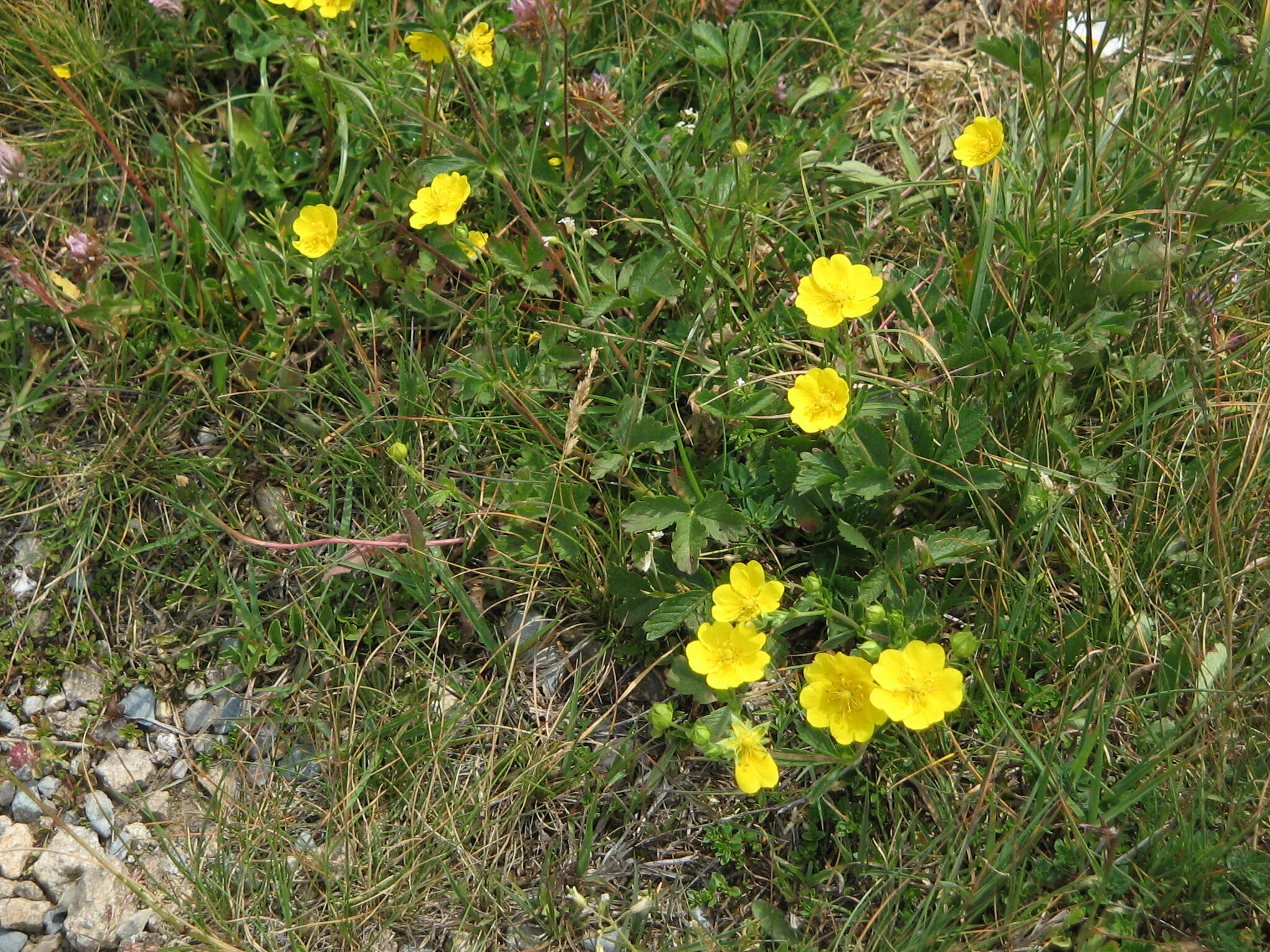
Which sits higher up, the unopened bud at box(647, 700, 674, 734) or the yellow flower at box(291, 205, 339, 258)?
the yellow flower at box(291, 205, 339, 258)

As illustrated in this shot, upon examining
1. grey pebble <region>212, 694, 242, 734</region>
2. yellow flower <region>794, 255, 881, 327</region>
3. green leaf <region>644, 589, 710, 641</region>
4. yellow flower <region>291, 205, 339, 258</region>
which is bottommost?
grey pebble <region>212, 694, 242, 734</region>

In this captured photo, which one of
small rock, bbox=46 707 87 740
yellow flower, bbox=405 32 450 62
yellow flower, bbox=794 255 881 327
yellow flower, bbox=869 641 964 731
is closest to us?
yellow flower, bbox=869 641 964 731

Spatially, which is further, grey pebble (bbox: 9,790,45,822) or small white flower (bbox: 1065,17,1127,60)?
small white flower (bbox: 1065,17,1127,60)

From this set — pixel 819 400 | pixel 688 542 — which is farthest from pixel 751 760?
pixel 819 400

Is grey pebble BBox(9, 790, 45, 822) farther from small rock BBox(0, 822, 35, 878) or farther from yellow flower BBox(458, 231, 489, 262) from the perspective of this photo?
yellow flower BBox(458, 231, 489, 262)

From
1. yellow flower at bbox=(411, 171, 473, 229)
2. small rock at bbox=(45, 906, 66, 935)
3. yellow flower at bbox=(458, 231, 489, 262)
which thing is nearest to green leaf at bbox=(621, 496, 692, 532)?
yellow flower at bbox=(458, 231, 489, 262)

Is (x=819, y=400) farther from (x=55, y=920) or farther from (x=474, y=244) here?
(x=55, y=920)

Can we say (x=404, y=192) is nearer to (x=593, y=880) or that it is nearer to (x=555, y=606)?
(x=555, y=606)
